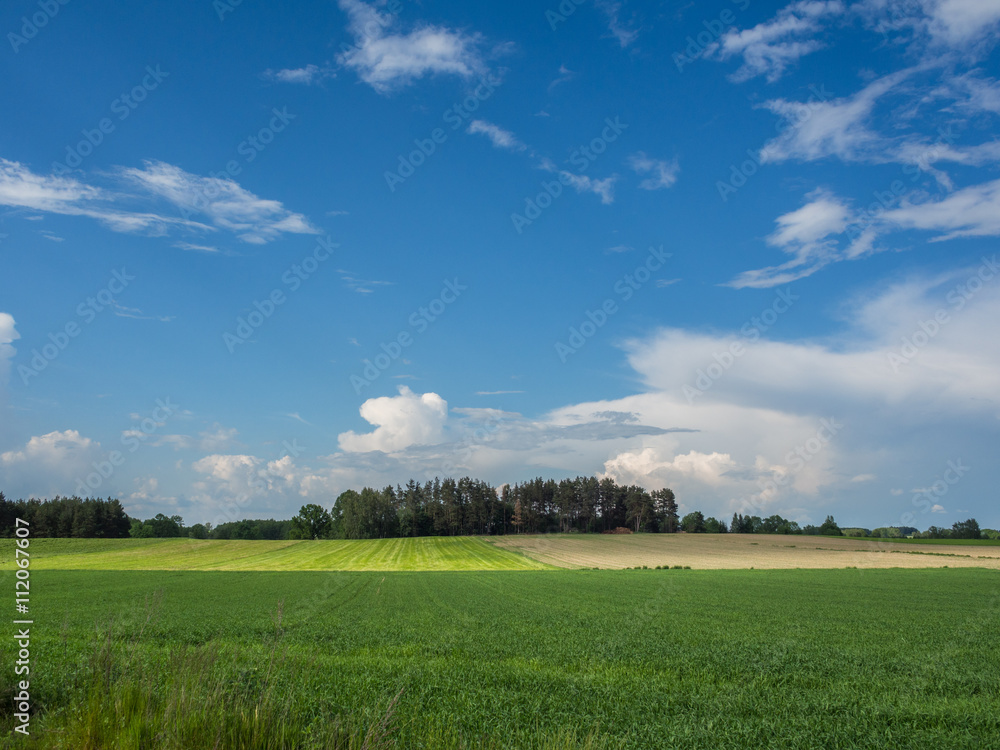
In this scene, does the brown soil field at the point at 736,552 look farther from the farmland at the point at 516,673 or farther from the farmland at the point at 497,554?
the farmland at the point at 516,673

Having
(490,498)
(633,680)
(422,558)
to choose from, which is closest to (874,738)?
(633,680)

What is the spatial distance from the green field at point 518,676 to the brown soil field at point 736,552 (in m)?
51.7

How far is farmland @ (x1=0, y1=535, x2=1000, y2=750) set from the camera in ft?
26.7

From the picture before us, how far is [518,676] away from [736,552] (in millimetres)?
100433

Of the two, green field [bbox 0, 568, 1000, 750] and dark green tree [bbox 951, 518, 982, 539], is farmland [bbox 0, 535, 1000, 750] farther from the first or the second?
dark green tree [bbox 951, 518, 982, 539]

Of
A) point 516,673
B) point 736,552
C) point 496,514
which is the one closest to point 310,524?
point 496,514

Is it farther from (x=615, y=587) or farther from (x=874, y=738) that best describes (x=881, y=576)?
(x=874, y=738)

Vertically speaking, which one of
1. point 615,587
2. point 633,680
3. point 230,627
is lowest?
point 615,587

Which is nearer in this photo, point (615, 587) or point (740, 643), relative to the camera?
point (740, 643)

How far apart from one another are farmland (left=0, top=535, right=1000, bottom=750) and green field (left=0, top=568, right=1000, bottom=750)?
65mm

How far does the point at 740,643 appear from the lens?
773 inches

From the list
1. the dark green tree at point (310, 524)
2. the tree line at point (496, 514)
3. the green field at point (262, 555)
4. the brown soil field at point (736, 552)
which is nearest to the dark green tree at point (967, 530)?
the tree line at point (496, 514)

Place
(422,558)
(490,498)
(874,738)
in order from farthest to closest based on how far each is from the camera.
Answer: (490,498) → (422,558) → (874,738)

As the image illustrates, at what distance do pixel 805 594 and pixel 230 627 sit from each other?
3807 centimetres
